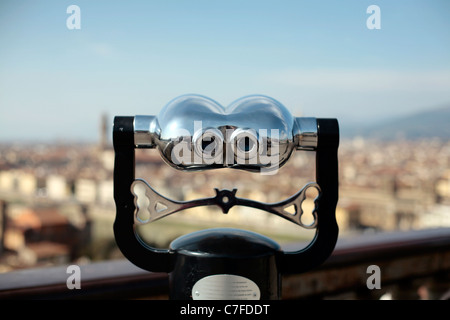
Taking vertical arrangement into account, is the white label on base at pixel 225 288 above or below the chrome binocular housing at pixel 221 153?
below

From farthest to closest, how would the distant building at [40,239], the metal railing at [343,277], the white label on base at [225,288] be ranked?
the distant building at [40,239], the metal railing at [343,277], the white label on base at [225,288]

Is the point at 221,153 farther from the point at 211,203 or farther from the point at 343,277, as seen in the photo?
the point at 343,277

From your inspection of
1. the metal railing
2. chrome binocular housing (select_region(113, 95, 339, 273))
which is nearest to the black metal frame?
chrome binocular housing (select_region(113, 95, 339, 273))

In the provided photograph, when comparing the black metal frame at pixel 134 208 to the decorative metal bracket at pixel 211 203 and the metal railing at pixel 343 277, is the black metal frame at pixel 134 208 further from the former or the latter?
the metal railing at pixel 343 277

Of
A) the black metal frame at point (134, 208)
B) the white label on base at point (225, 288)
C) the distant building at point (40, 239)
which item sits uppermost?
the black metal frame at point (134, 208)

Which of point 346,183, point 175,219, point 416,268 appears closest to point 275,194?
point 346,183

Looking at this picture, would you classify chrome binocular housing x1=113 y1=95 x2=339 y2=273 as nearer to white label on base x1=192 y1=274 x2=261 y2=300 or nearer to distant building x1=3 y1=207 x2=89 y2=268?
white label on base x1=192 y1=274 x2=261 y2=300

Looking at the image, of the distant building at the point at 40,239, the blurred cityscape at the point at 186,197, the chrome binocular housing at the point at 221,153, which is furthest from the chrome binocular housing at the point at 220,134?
the distant building at the point at 40,239

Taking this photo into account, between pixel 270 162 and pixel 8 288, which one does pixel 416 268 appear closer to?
pixel 270 162

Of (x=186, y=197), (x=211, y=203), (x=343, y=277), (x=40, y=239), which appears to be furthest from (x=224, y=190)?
(x=40, y=239)
